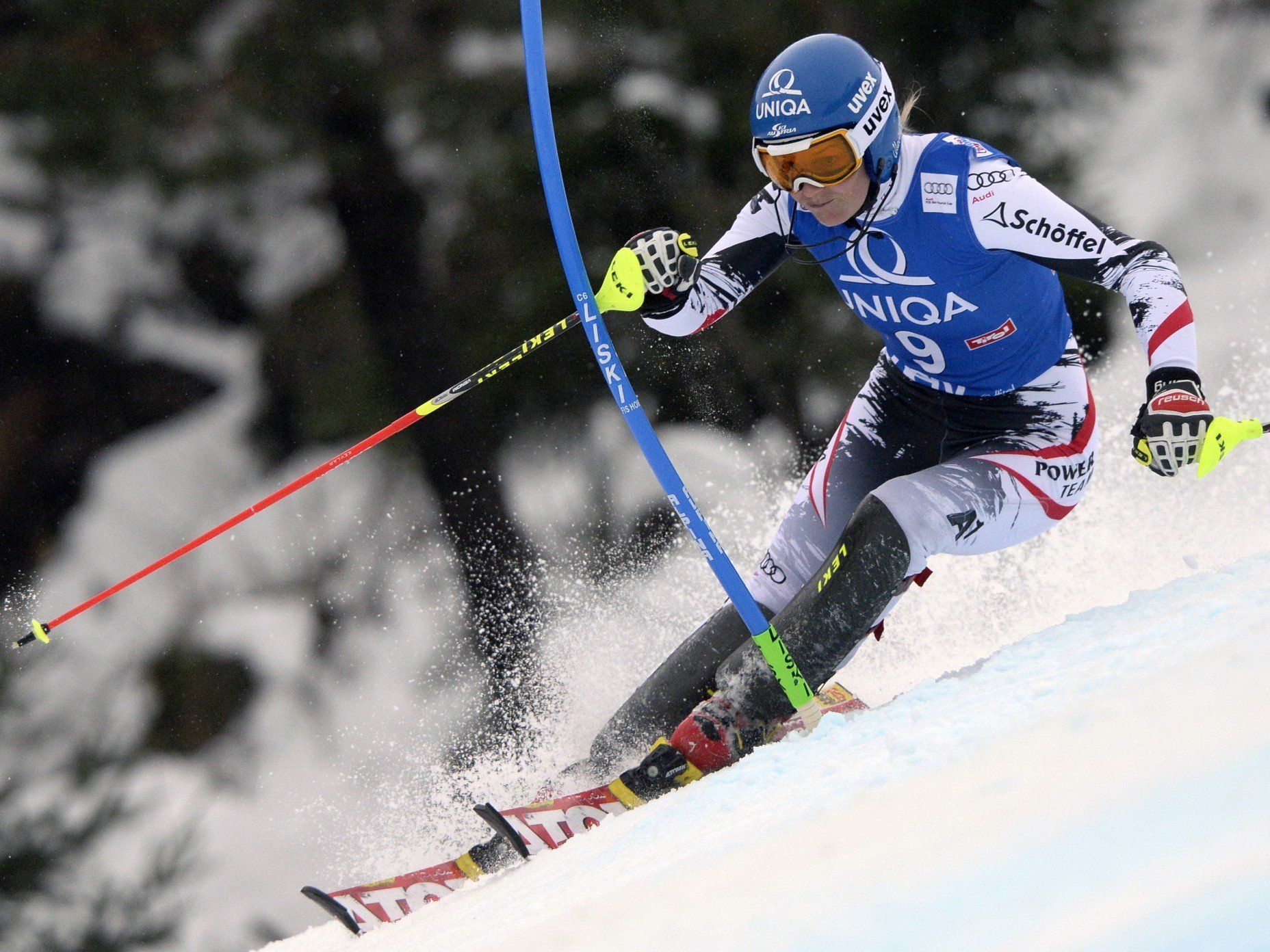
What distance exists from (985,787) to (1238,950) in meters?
0.31

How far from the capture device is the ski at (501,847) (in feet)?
6.76

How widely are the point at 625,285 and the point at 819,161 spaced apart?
1.58 ft

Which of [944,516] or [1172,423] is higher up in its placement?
[944,516]

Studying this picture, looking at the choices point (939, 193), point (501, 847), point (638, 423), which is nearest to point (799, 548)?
point (638, 423)

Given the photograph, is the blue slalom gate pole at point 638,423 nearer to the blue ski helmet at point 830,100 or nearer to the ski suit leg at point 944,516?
the ski suit leg at point 944,516

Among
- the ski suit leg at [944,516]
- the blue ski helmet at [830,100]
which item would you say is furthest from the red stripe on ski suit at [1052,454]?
the blue ski helmet at [830,100]

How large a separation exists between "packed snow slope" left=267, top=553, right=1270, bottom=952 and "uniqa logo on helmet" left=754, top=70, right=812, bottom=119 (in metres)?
1.03

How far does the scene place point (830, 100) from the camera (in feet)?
6.07

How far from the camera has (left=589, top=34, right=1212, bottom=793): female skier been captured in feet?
6.03

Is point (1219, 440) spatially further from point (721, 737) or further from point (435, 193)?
point (435, 193)

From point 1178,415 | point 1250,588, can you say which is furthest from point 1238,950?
point 1178,415

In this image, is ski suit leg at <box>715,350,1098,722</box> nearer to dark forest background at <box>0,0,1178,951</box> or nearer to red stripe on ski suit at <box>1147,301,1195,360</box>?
red stripe on ski suit at <box>1147,301,1195,360</box>

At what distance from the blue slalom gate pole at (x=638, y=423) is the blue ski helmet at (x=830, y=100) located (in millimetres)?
388

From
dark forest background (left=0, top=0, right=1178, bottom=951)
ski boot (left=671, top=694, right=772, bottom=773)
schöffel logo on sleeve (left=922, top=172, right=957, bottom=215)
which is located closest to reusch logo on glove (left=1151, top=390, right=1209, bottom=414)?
schöffel logo on sleeve (left=922, top=172, right=957, bottom=215)
